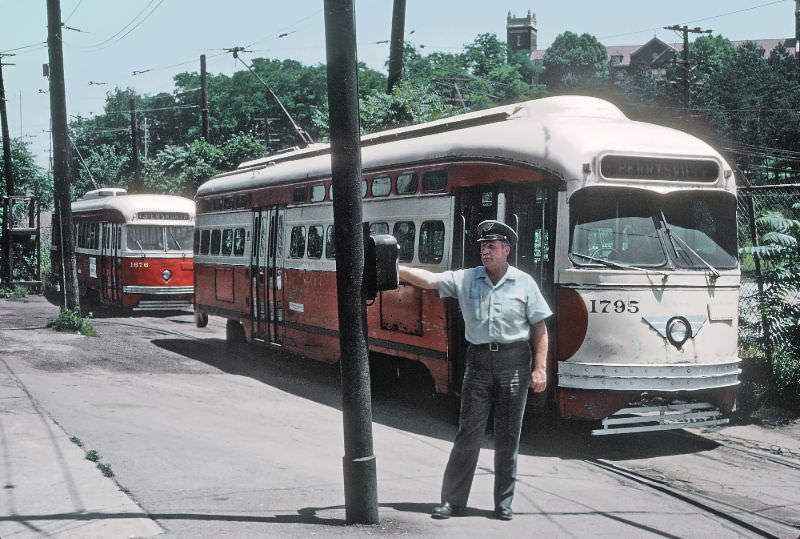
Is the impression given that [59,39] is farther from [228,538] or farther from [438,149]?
[228,538]

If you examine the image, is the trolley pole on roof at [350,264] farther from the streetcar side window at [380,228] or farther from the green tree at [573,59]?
the green tree at [573,59]

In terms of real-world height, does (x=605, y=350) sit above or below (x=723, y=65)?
below

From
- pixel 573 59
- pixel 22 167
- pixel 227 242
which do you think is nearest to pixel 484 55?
pixel 573 59

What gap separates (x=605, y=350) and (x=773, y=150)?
6666 centimetres

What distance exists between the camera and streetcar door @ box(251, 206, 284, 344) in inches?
596

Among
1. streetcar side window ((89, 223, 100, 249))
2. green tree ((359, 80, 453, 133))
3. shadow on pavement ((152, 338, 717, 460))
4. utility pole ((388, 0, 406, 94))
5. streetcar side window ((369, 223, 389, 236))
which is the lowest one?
shadow on pavement ((152, 338, 717, 460))

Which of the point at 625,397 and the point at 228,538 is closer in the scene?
the point at 228,538

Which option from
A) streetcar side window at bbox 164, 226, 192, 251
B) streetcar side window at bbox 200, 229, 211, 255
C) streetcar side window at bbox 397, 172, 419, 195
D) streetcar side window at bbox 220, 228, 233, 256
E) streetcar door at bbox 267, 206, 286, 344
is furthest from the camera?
streetcar side window at bbox 164, 226, 192, 251

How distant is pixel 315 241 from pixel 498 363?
7279 millimetres

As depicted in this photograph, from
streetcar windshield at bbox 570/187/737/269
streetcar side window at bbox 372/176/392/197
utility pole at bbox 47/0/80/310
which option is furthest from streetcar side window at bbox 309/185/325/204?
utility pole at bbox 47/0/80/310

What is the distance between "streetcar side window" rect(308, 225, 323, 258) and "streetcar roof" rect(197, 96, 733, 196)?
139 centimetres

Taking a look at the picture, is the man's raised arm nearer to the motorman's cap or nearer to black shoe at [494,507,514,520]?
the motorman's cap

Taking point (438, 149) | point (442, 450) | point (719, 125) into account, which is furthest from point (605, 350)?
point (719, 125)

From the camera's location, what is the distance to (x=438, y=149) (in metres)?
11.1
